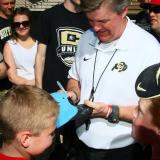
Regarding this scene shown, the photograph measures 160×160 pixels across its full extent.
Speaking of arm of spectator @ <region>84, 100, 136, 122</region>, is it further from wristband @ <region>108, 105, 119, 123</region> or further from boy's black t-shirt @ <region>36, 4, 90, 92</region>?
boy's black t-shirt @ <region>36, 4, 90, 92</region>

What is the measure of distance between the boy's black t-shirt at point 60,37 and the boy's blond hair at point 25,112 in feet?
5.90

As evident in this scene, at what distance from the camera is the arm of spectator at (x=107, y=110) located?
2.97 m

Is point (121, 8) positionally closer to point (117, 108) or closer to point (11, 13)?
point (117, 108)

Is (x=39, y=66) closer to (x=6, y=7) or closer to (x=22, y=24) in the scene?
(x=22, y=24)

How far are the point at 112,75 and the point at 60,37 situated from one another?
1.27 m

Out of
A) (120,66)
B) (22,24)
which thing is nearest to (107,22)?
(120,66)

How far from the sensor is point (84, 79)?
320 cm

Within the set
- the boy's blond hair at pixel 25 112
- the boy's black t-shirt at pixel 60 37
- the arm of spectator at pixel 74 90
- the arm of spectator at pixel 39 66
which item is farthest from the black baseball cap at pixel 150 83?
the arm of spectator at pixel 39 66

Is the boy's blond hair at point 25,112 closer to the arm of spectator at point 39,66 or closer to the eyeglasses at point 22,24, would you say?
the arm of spectator at point 39,66

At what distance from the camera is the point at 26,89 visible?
2.41 m

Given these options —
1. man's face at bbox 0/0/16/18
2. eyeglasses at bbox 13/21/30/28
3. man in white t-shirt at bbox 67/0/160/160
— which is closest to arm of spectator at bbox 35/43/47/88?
eyeglasses at bbox 13/21/30/28

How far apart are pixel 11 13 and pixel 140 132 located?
296cm

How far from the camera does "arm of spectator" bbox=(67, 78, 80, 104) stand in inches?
130

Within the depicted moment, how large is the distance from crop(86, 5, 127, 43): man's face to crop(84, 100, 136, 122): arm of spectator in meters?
0.44
